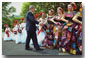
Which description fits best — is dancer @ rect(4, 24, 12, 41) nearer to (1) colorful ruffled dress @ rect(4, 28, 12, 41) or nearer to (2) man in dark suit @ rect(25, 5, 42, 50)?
(1) colorful ruffled dress @ rect(4, 28, 12, 41)

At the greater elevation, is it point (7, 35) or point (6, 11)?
point (6, 11)

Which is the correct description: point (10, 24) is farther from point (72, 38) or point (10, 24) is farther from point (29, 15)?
point (72, 38)

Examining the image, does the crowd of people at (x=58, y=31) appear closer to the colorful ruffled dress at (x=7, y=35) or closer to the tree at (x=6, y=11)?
the colorful ruffled dress at (x=7, y=35)

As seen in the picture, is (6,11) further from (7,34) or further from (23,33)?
(23,33)

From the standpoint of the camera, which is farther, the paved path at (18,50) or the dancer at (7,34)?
the dancer at (7,34)

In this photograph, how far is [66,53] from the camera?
5.52m

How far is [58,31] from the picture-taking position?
5.56 metres

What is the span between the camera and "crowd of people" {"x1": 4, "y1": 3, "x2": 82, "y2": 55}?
5457 mm

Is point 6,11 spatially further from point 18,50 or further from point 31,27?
point 18,50

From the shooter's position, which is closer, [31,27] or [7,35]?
[31,27]

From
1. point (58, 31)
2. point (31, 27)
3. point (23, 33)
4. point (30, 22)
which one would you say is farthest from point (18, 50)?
point (58, 31)

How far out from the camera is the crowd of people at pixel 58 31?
215 inches

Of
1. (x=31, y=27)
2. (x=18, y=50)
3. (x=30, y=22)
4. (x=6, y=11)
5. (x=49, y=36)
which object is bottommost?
(x=18, y=50)

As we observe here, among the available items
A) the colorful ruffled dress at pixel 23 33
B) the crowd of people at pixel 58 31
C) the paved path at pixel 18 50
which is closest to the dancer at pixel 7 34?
the crowd of people at pixel 58 31
